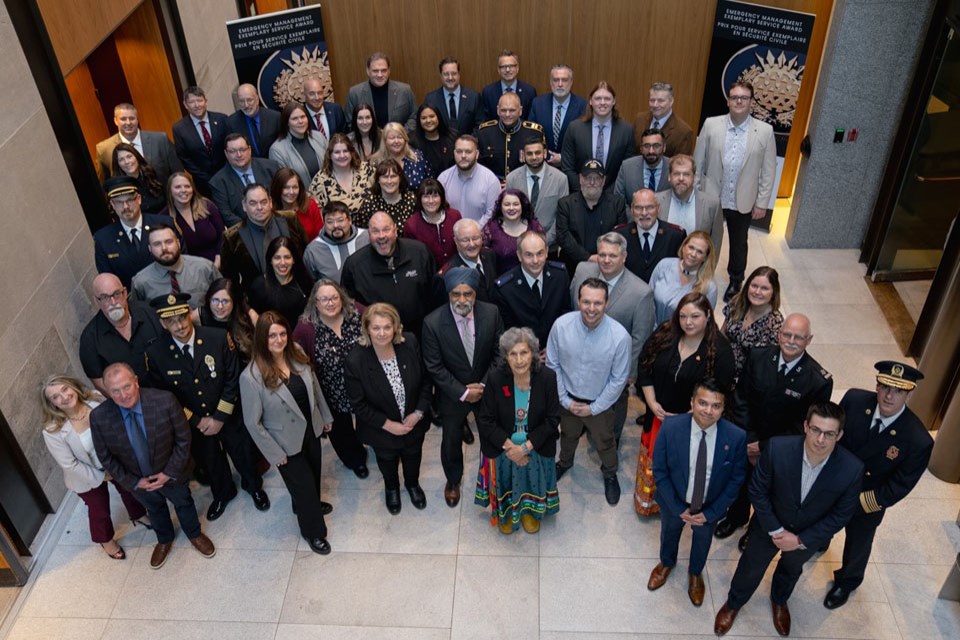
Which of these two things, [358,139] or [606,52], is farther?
[606,52]

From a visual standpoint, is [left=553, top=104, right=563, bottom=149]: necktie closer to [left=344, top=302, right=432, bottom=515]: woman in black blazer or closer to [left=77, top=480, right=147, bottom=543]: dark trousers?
[left=344, top=302, right=432, bottom=515]: woman in black blazer

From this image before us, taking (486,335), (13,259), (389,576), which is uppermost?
(13,259)

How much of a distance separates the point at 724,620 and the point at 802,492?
1019 mm

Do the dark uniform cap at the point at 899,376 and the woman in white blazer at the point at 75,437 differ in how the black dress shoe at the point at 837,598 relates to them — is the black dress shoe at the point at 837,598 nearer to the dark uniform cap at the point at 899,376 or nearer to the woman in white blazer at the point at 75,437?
the dark uniform cap at the point at 899,376

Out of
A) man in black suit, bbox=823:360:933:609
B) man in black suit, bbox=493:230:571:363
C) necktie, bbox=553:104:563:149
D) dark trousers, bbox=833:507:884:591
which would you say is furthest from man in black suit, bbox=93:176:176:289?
dark trousers, bbox=833:507:884:591

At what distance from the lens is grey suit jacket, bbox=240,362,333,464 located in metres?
4.77

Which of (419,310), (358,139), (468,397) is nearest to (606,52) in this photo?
(358,139)

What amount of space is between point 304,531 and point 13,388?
2.17 metres

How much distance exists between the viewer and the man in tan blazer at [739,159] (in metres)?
6.82

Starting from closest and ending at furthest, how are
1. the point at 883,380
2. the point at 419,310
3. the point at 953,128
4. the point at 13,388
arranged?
1. the point at 883,380
2. the point at 13,388
3. the point at 419,310
4. the point at 953,128

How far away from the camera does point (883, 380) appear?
4133 mm

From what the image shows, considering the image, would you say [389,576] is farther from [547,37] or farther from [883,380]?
[547,37]

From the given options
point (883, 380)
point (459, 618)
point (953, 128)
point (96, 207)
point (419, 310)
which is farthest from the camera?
point (953, 128)

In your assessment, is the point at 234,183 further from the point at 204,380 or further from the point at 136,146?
the point at 204,380
